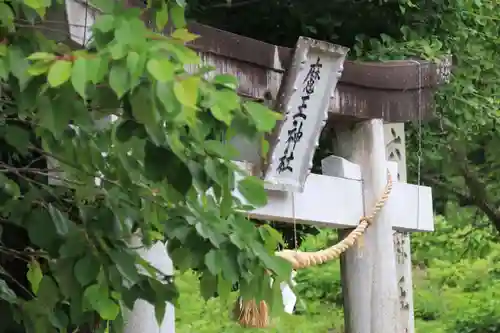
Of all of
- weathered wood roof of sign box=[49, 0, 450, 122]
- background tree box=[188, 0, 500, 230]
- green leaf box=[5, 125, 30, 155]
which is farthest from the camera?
background tree box=[188, 0, 500, 230]

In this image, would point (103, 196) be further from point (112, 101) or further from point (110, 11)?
point (110, 11)

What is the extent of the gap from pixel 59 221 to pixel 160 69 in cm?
63

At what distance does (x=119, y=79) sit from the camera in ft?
3.90

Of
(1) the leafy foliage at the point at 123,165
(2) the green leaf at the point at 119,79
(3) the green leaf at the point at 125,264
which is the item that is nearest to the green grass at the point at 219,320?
(1) the leafy foliage at the point at 123,165

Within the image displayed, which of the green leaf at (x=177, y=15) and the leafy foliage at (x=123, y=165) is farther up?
the green leaf at (x=177, y=15)

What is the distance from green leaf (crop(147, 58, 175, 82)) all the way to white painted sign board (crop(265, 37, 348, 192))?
1796mm

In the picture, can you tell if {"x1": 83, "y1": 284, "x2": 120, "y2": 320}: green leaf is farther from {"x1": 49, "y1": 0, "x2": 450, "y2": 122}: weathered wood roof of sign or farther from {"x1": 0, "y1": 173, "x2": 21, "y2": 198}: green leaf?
{"x1": 49, "y1": 0, "x2": 450, "y2": 122}: weathered wood roof of sign

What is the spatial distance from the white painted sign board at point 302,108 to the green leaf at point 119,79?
70.0 inches

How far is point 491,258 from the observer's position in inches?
382

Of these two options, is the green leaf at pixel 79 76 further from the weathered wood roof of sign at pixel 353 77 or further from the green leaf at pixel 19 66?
the weathered wood roof of sign at pixel 353 77

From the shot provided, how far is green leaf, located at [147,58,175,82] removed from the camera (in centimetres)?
116

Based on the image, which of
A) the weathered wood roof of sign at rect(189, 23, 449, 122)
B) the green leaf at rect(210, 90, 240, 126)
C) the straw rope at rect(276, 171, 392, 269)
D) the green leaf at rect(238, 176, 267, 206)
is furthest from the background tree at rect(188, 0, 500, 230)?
the green leaf at rect(210, 90, 240, 126)

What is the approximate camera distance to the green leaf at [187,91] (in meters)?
1.18

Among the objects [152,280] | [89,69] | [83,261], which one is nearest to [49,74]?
[89,69]
